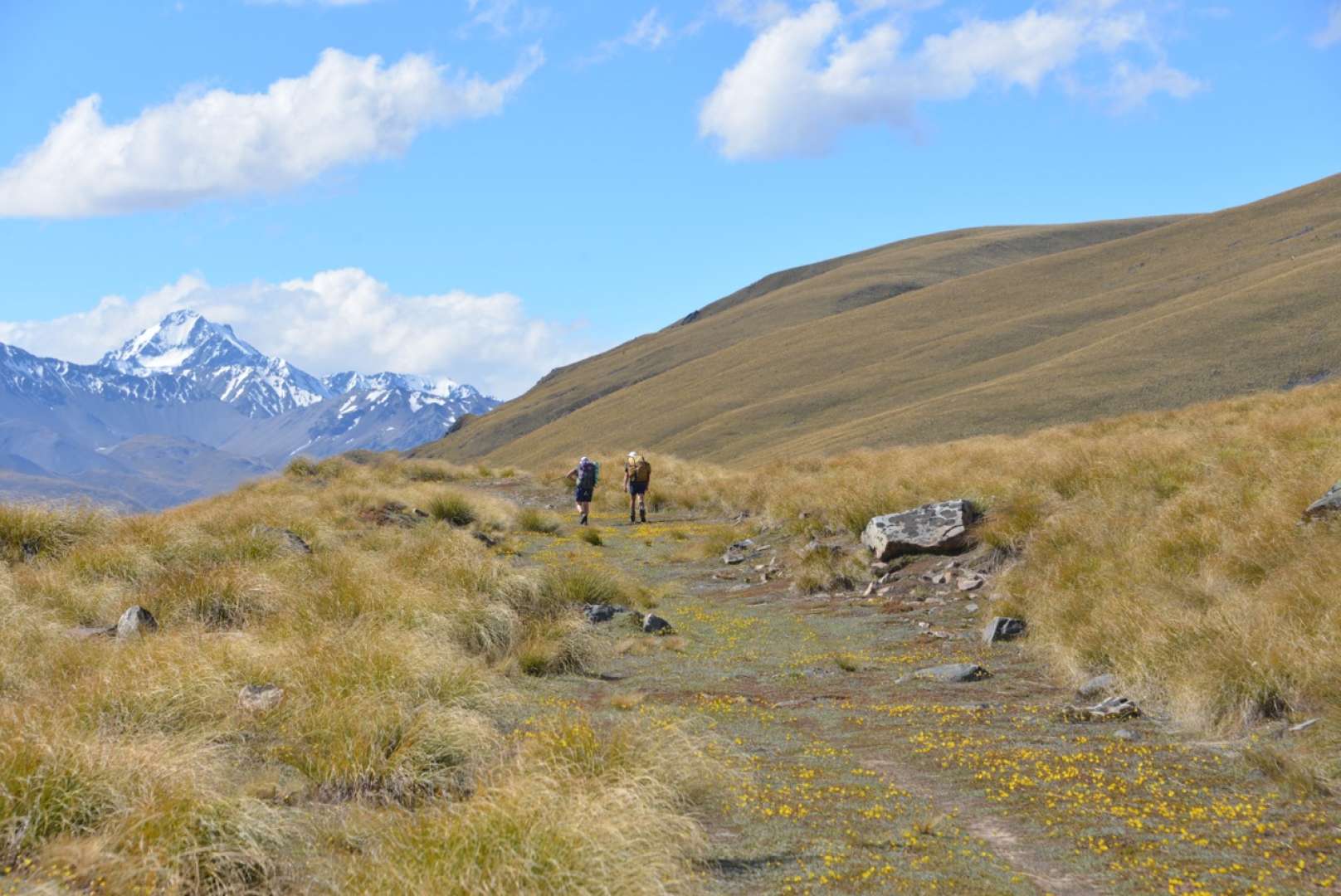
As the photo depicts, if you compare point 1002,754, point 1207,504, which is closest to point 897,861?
point 1002,754

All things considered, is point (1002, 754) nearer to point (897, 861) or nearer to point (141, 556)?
point (897, 861)

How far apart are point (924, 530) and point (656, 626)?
5.22m

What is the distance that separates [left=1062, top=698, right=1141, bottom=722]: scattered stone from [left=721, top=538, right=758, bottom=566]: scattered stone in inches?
428

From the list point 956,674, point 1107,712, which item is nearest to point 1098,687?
point 1107,712

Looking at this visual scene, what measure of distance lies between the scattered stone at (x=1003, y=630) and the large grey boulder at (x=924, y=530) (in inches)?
147

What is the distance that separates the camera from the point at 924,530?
15805 mm

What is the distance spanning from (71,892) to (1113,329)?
99.3m

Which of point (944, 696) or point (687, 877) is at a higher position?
point (687, 877)

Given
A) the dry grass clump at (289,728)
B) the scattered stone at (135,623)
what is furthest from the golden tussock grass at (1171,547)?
the scattered stone at (135,623)

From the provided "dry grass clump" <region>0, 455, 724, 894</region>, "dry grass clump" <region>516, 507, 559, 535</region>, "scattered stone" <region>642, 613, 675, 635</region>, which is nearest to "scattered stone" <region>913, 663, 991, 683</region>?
"scattered stone" <region>642, 613, 675, 635</region>

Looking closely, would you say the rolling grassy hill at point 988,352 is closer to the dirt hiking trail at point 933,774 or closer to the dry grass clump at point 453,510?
the dry grass clump at point 453,510

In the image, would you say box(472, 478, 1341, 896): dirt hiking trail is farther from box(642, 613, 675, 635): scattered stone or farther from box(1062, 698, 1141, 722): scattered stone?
box(642, 613, 675, 635): scattered stone

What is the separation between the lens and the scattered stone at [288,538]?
1473 centimetres

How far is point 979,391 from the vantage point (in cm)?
8050
